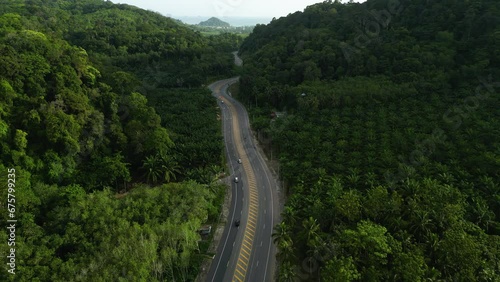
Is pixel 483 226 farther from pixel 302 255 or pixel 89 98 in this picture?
pixel 89 98

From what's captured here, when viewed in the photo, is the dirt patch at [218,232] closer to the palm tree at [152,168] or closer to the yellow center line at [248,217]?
the yellow center line at [248,217]

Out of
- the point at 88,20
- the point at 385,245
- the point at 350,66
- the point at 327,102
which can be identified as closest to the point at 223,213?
the point at 385,245

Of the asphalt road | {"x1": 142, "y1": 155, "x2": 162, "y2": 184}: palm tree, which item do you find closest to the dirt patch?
the asphalt road

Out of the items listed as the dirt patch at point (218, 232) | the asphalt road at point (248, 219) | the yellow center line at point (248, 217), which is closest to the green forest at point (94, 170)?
the dirt patch at point (218, 232)

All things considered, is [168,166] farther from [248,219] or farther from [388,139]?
[388,139]

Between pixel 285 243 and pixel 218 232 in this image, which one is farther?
pixel 218 232

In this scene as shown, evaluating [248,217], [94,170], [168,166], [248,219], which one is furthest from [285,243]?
[94,170]

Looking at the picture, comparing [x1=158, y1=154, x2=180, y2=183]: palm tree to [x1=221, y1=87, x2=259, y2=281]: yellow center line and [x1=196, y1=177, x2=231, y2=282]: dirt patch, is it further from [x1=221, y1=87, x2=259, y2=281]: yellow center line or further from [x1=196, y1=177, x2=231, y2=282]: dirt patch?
[x1=221, y1=87, x2=259, y2=281]: yellow center line
